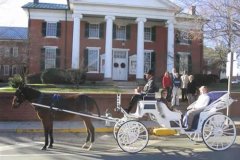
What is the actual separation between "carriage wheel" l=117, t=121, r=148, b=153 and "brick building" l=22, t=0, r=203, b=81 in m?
30.2

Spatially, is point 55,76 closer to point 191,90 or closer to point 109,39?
point 109,39

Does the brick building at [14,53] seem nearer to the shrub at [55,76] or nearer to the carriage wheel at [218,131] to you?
the shrub at [55,76]

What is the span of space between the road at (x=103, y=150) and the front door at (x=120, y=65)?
30722 millimetres

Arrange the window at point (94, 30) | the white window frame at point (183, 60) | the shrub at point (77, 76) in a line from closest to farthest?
the shrub at point (77, 76)
the white window frame at point (183, 60)
the window at point (94, 30)

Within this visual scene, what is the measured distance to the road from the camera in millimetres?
10633

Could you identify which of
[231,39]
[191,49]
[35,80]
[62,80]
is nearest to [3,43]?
[35,80]

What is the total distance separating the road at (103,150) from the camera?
10.6 meters

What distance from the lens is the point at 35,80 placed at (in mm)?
40625

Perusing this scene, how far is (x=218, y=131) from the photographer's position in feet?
38.5

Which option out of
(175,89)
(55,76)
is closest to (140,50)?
(55,76)

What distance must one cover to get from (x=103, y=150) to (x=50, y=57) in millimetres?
33416

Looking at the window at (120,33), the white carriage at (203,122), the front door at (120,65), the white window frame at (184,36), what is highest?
the window at (120,33)

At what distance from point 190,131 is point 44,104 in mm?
4040

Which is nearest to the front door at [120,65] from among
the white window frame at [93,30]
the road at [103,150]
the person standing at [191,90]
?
the white window frame at [93,30]
